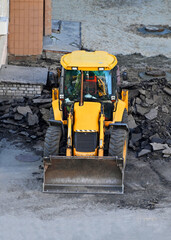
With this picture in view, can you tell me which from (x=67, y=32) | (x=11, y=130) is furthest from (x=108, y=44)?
(x=11, y=130)

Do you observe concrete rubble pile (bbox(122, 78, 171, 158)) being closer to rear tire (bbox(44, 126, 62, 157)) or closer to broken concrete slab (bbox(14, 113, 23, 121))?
rear tire (bbox(44, 126, 62, 157))

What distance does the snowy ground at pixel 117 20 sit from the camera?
68.1 feet

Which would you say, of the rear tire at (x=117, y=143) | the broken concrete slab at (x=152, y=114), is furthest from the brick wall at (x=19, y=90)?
the rear tire at (x=117, y=143)

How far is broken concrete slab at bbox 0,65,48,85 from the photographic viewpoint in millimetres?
15289

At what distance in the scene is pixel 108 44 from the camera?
68.5 feet

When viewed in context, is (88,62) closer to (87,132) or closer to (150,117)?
(87,132)

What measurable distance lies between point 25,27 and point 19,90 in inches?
128

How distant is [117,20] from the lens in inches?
961

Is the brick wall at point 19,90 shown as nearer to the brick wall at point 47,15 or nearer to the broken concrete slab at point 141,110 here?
the broken concrete slab at point 141,110

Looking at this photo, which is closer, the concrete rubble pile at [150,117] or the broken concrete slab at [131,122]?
the concrete rubble pile at [150,117]

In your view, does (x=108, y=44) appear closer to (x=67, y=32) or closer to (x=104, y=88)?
(x=67, y=32)

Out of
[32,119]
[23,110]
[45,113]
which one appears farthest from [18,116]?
[45,113]

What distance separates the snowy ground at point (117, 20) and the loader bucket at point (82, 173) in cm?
1042

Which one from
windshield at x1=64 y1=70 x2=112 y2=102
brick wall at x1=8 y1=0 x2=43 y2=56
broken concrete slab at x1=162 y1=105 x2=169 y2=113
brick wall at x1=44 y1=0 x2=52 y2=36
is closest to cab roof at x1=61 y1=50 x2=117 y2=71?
windshield at x1=64 y1=70 x2=112 y2=102
